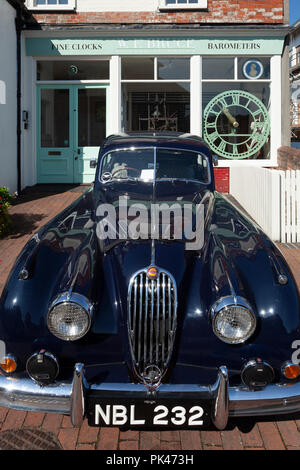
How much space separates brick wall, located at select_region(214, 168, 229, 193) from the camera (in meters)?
13.1

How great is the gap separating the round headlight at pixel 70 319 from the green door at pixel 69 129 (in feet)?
35.5

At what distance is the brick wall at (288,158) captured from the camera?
11334mm

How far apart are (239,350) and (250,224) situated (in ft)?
4.82

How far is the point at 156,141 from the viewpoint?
5.05 meters

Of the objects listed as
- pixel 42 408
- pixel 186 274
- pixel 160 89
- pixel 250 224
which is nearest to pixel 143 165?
pixel 250 224

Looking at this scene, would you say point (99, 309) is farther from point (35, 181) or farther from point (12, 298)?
point (35, 181)

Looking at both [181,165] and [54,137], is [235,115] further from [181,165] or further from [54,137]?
[181,165]

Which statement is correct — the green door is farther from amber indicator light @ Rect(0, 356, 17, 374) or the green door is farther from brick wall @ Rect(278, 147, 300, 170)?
amber indicator light @ Rect(0, 356, 17, 374)

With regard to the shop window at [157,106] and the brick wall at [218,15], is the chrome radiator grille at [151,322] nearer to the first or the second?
the shop window at [157,106]

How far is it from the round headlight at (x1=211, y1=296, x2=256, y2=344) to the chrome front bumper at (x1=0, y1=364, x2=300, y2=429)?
24cm

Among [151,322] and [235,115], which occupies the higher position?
[235,115]

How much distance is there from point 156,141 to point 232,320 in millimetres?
2733

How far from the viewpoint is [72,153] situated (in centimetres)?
1342

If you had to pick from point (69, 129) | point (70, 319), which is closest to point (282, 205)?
point (70, 319)
